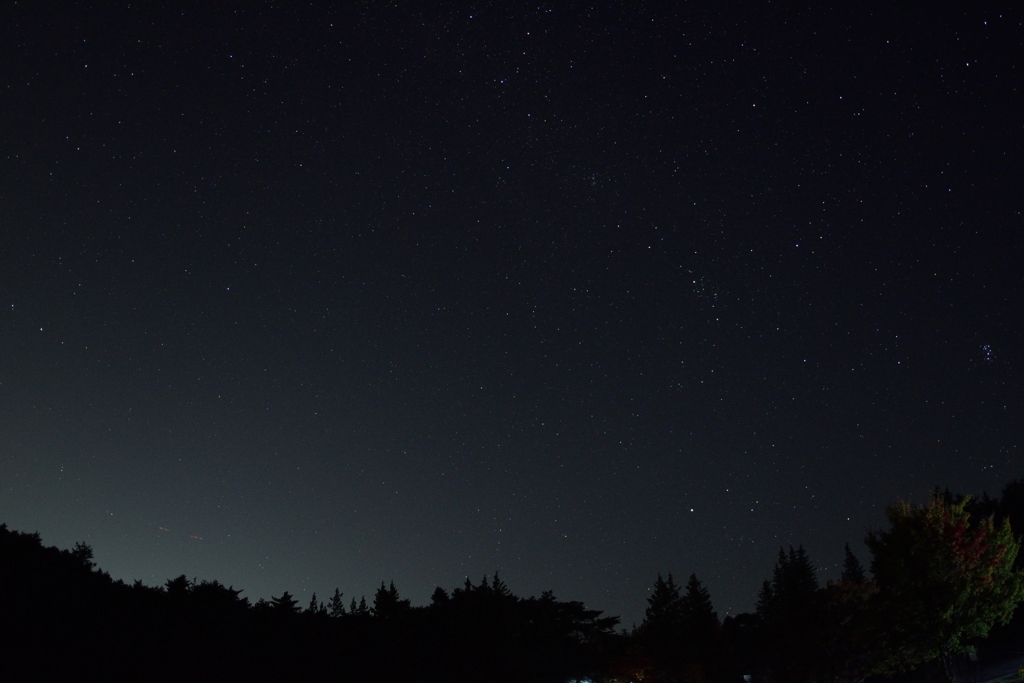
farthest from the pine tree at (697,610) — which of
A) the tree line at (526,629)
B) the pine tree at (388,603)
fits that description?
the pine tree at (388,603)

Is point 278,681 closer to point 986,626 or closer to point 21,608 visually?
point 21,608

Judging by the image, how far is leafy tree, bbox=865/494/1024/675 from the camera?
67.5ft

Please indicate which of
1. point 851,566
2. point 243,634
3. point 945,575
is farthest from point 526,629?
point 851,566

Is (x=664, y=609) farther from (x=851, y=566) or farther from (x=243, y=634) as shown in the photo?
(x=851, y=566)

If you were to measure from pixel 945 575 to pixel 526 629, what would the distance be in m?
28.4

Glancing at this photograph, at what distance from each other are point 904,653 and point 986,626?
3.67 m

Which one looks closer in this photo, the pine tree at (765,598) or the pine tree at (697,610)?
the pine tree at (697,610)

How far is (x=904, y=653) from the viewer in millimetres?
23609

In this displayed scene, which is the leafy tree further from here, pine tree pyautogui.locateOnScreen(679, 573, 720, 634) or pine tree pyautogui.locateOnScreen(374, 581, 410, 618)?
pine tree pyautogui.locateOnScreen(374, 581, 410, 618)

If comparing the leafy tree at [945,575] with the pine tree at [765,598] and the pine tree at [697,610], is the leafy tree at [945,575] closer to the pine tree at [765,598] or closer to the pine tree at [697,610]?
the pine tree at [697,610]

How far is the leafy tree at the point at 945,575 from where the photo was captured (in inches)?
810

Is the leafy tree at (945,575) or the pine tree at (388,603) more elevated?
the pine tree at (388,603)

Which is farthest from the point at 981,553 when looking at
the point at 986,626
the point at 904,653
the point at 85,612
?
the point at 85,612

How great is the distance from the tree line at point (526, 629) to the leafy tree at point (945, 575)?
50 mm
